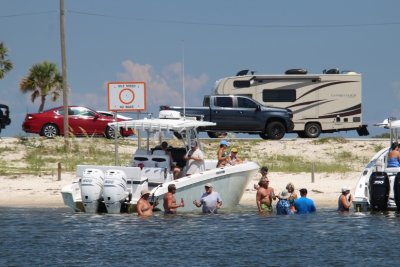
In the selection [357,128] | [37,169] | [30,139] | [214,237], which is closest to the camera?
[214,237]

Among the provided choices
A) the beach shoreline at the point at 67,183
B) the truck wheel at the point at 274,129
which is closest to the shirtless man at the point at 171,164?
the beach shoreline at the point at 67,183

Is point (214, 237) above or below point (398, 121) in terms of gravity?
below

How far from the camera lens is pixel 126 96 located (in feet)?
114

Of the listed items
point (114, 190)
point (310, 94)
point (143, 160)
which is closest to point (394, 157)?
point (143, 160)

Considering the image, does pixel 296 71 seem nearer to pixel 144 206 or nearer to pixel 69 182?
pixel 69 182

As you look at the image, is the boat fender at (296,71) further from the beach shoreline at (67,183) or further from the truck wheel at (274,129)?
the beach shoreline at (67,183)

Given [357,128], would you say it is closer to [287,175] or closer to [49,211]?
[287,175]

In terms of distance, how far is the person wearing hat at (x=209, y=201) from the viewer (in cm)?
3033

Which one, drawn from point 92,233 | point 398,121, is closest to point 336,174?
point 398,121

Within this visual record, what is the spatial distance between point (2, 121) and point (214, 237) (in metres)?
23.4

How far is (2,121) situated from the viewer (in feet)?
164

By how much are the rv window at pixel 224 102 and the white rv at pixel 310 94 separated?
5.55ft

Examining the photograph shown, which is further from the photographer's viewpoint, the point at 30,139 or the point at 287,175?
the point at 30,139

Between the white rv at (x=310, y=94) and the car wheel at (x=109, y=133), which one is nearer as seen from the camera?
the car wheel at (x=109, y=133)
